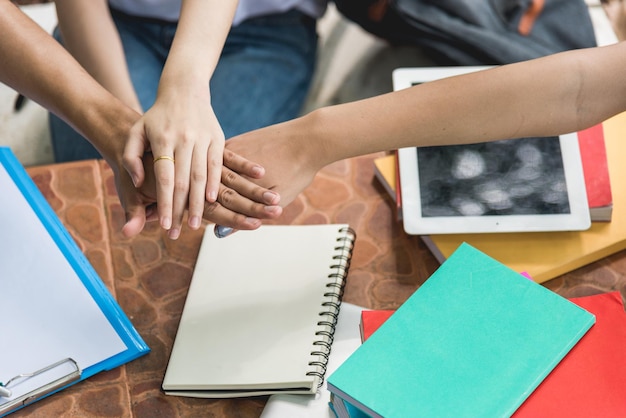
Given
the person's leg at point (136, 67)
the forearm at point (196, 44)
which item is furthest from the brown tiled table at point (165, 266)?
the person's leg at point (136, 67)

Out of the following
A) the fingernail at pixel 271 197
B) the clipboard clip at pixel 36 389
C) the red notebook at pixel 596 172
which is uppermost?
the red notebook at pixel 596 172

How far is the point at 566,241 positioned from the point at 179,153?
19.5 inches

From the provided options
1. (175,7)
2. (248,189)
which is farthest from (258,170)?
(175,7)

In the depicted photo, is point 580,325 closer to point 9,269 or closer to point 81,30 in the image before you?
point 9,269

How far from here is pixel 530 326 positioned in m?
0.75

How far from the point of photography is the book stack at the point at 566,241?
875 millimetres

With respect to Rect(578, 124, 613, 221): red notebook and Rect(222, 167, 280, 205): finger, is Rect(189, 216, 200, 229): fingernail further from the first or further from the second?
Rect(578, 124, 613, 221): red notebook

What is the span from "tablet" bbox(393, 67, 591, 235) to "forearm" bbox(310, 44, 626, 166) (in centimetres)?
3

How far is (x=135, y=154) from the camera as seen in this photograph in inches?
36.0

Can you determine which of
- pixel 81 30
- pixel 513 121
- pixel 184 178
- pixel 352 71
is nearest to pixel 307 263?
pixel 184 178

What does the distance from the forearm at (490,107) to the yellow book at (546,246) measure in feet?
0.41

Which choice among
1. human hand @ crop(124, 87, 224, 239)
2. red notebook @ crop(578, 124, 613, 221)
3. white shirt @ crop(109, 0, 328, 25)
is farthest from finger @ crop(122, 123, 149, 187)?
red notebook @ crop(578, 124, 613, 221)

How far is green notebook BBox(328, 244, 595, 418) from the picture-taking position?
27.6 inches

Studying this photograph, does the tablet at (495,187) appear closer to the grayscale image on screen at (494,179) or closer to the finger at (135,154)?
the grayscale image on screen at (494,179)
